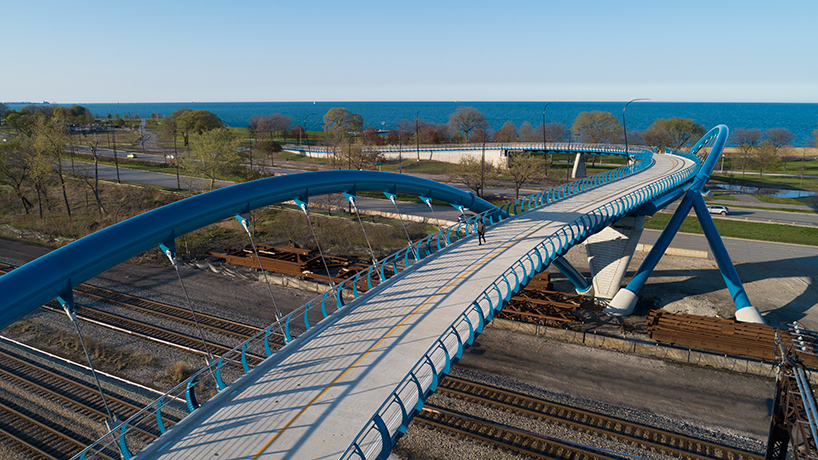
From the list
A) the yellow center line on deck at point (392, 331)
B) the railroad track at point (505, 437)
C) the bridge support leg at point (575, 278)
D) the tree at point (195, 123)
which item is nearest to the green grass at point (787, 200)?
the bridge support leg at point (575, 278)

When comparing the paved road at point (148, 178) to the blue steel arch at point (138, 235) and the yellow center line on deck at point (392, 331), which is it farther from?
the yellow center line on deck at point (392, 331)

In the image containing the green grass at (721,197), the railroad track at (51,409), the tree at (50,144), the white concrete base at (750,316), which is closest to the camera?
the railroad track at (51,409)

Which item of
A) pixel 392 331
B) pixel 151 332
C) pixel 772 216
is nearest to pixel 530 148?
pixel 772 216

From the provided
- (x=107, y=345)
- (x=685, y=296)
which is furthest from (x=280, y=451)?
(x=685, y=296)

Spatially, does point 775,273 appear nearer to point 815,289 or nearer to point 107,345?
point 815,289

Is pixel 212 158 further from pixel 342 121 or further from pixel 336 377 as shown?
pixel 342 121

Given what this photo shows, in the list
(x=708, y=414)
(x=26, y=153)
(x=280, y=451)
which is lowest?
(x=708, y=414)

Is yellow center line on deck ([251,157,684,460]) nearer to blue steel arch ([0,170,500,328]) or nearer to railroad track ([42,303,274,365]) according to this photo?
blue steel arch ([0,170,500,328])
